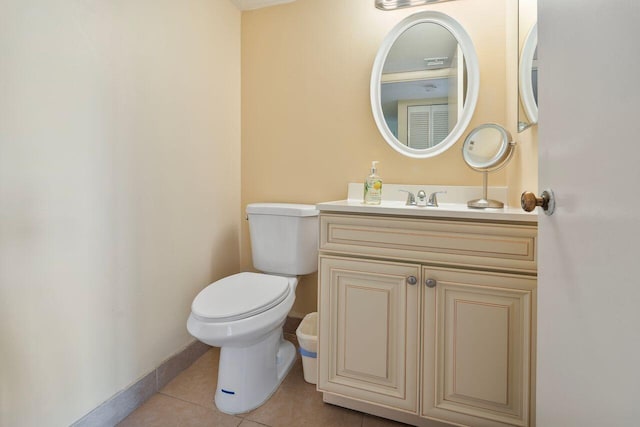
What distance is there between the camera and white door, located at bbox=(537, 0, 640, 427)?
404mm

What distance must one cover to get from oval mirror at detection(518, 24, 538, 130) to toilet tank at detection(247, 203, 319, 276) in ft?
3.29

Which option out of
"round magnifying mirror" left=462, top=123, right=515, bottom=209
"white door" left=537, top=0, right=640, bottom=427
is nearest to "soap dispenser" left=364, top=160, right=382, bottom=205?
"round magnifying mirror" left=462, top=123, right=515, bottom=209

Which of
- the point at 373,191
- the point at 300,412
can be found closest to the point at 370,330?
the point at 300,412

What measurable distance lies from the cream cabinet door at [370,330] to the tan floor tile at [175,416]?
Answer: 438mm

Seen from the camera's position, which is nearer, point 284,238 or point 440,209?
point 440,209

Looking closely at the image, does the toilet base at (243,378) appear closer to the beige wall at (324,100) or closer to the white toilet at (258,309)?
the white toilet at (258,309)

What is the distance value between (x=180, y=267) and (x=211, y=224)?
0.31 m

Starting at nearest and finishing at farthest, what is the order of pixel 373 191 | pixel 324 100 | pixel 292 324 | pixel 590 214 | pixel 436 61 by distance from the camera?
pixel 590 214
pixel 373 191
pixel 436 61
pixel 324 100
pixel 292 324

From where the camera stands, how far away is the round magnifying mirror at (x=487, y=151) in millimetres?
1308

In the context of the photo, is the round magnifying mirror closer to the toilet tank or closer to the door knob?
the door knob

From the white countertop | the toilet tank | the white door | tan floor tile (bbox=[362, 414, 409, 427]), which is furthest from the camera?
the toilet tank

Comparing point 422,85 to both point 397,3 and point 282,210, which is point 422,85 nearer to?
→ point 397,3

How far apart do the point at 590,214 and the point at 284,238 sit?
4.33 ft

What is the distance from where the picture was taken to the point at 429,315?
115 cm
